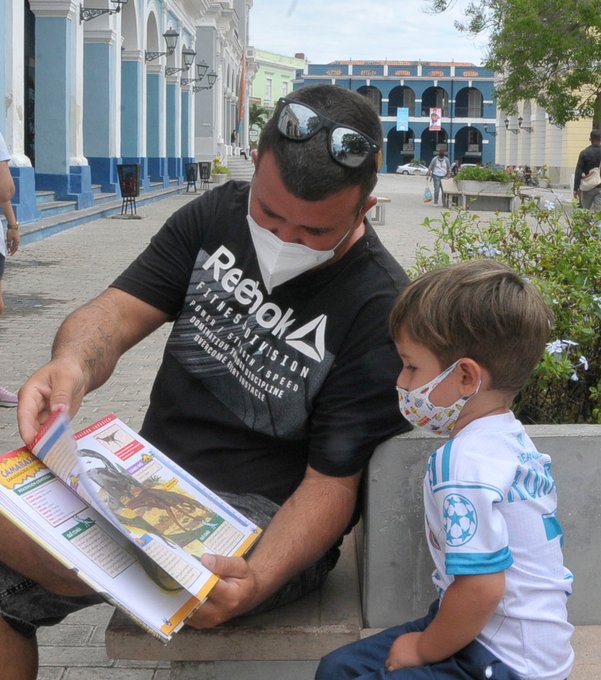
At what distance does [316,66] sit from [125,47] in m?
70.8

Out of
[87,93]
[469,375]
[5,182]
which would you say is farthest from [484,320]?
[87,93]

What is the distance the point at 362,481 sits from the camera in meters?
2.46

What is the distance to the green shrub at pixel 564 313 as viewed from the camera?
310 cm

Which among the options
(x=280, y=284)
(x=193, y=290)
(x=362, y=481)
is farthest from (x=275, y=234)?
(x=362, y=481)

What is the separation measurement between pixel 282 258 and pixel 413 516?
0.69m

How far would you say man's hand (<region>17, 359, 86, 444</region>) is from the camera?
84.2 inches

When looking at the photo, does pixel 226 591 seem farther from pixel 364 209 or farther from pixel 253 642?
pixel 364 209

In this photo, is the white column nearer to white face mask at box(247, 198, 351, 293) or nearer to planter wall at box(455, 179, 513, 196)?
white face mask at box(247, 198, 351, 293)

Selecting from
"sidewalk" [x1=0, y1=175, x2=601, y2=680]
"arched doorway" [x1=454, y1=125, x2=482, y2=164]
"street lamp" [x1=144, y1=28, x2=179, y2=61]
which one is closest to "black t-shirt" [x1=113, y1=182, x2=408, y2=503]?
"sidewalk" [x1=0, y1=175, x2=601, y2=680]

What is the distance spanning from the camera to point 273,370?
93.7 inches

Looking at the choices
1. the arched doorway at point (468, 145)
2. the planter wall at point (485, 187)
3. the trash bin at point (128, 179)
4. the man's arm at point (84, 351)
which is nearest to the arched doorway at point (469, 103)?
the arched doorway at point (468, 145)

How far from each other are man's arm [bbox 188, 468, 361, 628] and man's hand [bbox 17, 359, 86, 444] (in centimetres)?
49

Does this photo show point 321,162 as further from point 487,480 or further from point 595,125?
point 595,125

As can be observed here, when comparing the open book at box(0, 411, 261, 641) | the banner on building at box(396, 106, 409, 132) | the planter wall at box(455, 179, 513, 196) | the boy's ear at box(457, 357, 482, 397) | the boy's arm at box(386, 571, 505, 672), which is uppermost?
the banner on building at box(396, 106, 409, 132)
